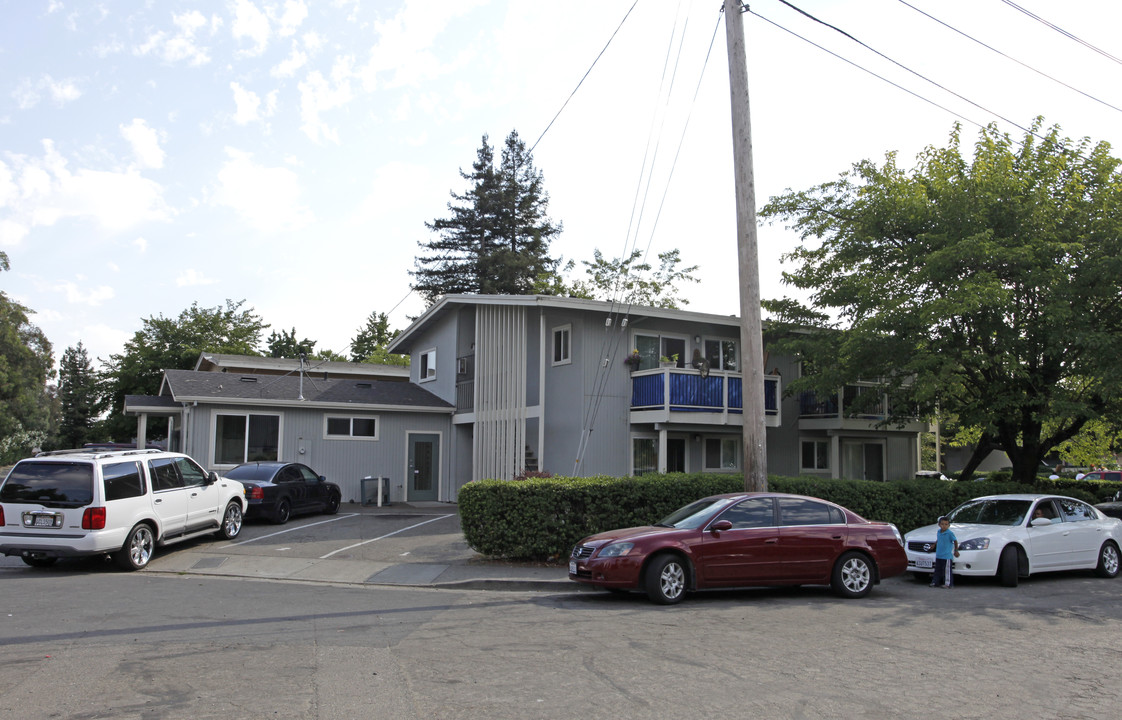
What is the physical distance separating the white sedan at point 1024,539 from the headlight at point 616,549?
18.1ft

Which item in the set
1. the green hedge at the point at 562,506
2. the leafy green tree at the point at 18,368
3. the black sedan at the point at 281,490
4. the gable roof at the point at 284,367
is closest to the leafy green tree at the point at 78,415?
the leafy green tree at the point at 18,368

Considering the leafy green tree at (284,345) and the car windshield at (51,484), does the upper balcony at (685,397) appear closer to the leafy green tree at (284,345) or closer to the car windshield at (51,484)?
the car windshield at (51,484)

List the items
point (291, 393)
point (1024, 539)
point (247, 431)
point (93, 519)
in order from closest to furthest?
point (93, 519) < point (1024, 539) < point (247, 431) < point (291, 393)

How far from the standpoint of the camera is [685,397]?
69.5 ft

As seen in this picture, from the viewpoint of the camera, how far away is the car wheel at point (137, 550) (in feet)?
41.1

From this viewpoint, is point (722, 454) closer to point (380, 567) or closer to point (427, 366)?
point (427, 366)

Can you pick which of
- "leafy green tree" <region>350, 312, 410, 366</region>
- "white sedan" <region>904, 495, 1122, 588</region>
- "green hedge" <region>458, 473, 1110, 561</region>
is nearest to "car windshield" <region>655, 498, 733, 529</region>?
"green hedge" <region>458, 473, 1110, 561</region>

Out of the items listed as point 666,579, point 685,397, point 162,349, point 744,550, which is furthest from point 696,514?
point 162,349

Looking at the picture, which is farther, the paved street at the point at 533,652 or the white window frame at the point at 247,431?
the white window frame at the point at 247,431

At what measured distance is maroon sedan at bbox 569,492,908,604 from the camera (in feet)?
34.0

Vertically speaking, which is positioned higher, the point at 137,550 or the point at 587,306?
the point at 587,306

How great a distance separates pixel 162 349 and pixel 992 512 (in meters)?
39.4

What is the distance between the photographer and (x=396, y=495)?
24.4m

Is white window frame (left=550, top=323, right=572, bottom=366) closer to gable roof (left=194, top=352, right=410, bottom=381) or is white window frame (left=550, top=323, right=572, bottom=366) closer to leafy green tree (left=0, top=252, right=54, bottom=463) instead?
gable roof (left=194, top=352, right=410, bottom=381)
